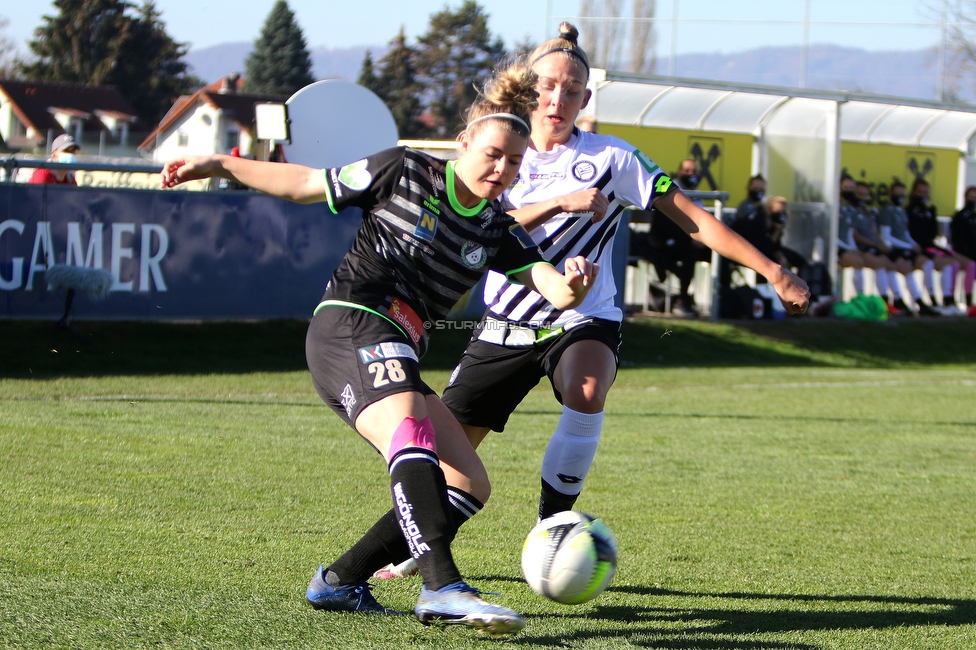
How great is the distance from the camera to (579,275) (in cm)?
363

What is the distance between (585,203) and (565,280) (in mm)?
667

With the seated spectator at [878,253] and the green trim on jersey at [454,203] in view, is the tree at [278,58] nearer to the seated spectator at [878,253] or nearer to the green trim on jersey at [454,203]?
the seated spectator at [878,253]

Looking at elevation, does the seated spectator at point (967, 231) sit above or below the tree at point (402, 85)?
below

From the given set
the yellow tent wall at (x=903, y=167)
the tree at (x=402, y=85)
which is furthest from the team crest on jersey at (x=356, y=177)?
the tree at (x=402, y=85)

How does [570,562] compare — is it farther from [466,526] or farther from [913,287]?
[913,287]

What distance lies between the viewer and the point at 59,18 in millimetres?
62250

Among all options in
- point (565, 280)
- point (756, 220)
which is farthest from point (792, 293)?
point (756, 220)

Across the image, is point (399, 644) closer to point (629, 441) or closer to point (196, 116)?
point (629, 441)

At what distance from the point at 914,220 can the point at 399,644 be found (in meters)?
18.6

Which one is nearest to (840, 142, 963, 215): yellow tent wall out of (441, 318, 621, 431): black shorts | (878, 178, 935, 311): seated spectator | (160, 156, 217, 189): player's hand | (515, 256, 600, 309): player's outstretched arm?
(878, 178, 935, 311): seated spectator

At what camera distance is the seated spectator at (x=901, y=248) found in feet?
62.5

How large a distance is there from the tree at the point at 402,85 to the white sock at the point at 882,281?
49.8 metres

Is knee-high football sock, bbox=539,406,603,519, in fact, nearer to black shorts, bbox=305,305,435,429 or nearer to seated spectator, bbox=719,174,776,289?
black shorts, bbox=305,305,435,429

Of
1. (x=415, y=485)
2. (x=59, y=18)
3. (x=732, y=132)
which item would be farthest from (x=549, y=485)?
(x=59, y=18)
